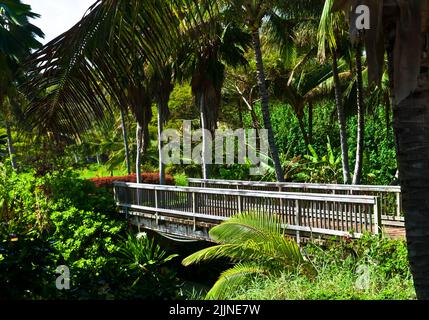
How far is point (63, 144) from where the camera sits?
16.2ft

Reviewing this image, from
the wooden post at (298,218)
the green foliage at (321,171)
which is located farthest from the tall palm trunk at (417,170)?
the green foliage at (321,171)

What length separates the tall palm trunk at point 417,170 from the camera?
3.93 meters

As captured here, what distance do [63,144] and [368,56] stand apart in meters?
2.73

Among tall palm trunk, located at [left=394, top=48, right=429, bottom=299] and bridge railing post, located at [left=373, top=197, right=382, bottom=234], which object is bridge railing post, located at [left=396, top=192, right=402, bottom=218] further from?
tall palm trunk, located at [left=394, top=48, right=429, bottom=299]

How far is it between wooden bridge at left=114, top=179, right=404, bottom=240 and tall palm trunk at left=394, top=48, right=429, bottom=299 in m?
6.51

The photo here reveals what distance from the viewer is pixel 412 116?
3.94 metres

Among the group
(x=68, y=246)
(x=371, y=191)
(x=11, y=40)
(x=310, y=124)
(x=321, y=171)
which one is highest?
(x=11, y=40)

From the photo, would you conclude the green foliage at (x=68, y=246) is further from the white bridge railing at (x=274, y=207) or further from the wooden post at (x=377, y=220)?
the wooden post at (x=377, y=220)

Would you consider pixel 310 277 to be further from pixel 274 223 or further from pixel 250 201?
pixel 250 201

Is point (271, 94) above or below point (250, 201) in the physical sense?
above

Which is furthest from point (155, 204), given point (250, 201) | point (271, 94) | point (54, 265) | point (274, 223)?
point (271, 94)

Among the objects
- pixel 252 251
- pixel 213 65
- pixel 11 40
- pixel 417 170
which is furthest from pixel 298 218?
pixel 11 40

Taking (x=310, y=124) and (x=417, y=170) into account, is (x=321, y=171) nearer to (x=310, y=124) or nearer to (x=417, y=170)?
(x=310, y=124)

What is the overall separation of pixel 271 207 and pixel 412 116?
8857 millimetres
